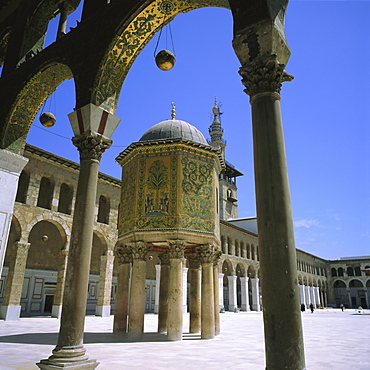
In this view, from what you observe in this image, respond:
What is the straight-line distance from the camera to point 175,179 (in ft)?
31.4

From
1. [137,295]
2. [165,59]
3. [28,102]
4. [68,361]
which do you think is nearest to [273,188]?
[68,361]

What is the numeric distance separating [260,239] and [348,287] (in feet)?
190

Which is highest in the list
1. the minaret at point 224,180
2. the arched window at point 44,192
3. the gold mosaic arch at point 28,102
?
the minaret at point 224,180

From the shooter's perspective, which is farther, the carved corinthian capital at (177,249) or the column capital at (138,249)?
the column capital at (138,249)

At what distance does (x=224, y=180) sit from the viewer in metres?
47.8

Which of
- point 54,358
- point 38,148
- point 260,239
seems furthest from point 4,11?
point 260,239

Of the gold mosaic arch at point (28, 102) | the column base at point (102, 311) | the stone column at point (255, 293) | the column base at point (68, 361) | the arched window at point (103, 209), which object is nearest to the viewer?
the column base at point (68, 361)

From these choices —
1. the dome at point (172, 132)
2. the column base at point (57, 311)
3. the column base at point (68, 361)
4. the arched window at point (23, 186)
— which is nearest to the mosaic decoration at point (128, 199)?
the dome at point (172, 132)

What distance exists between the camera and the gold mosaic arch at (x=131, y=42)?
6125 mm

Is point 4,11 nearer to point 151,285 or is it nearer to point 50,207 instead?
point 50,207

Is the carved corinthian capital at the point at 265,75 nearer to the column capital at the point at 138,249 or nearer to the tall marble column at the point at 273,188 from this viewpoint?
the tall marble column at the point at 273,188

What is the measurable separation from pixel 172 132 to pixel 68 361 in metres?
7.39

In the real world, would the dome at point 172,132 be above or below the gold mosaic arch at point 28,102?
above

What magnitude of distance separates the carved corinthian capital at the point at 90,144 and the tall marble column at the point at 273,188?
2.89 m
